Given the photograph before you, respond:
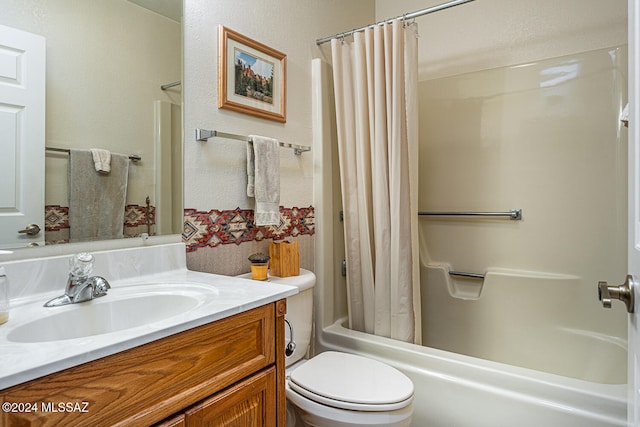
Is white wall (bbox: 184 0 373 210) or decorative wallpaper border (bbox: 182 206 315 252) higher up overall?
white wall (bbox: 184 0 373 210)

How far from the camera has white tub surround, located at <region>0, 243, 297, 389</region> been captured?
1.94ft

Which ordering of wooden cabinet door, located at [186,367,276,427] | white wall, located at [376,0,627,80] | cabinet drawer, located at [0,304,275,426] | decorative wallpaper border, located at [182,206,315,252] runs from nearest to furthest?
cabinet drawer, located at [0,304,275,426] → wooden cabinet door, located at [186,367,276,427] → decorative wallpaper border, located at [182,206,315,252] → white wall, located at [376,0,627,80]

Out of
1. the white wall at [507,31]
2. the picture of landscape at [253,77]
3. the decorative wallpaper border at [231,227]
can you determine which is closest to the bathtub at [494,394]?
the decorative wallpaper border at [231,227]

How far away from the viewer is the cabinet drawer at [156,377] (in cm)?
58

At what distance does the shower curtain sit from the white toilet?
0.39 meters

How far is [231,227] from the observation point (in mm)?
1478

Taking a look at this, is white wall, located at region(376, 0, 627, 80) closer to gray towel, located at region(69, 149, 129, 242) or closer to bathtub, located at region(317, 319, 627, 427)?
bathtub, located at region(317, 319, 627, 427)

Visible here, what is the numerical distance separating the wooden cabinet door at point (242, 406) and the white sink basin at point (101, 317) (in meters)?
0.24

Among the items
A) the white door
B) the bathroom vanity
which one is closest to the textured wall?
the bathroom vanity

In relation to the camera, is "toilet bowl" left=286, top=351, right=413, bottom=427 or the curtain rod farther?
the curtain rod

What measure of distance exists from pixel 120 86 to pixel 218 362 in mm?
872

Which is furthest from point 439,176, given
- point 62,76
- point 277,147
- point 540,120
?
point 62,76

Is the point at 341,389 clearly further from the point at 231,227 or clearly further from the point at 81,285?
the point at 81,285

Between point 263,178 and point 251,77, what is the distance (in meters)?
0.42
